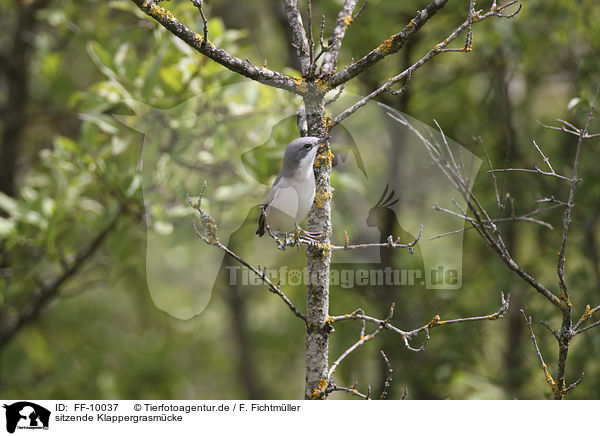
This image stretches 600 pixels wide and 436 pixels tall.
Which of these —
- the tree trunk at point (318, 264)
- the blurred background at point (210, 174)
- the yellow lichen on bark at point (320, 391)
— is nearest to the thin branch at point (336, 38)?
the tree trunk at point (318, 264)

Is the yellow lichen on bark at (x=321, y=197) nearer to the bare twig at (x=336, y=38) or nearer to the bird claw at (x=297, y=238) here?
the bird claw at (x=297, y=238)

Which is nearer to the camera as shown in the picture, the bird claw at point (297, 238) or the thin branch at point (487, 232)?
the bird claw at point (297, 238)

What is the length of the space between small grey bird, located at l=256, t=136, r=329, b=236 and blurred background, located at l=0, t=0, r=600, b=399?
53 cm

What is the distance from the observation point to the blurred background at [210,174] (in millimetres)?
3248

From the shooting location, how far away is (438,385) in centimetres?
430

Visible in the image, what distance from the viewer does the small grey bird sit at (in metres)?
1.77

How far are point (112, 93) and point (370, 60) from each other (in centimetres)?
209

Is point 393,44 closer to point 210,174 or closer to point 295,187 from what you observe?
point 295,187

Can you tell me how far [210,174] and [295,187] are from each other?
5.43 feet

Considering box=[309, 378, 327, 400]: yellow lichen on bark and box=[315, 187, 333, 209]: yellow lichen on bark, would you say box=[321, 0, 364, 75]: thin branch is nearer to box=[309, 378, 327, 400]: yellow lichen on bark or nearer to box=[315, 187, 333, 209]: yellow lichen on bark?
box=[315, 187, 333, 209]: yellow lichen on bark

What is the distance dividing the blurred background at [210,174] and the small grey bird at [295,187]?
0.53 meters
